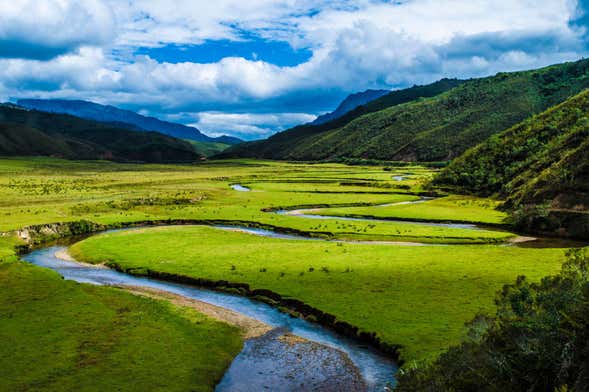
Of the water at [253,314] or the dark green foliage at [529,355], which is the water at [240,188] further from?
the dark green foliage at [529,355]

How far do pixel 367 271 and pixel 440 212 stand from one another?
172ft

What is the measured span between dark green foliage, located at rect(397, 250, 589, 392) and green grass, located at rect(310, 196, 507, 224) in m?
65.8

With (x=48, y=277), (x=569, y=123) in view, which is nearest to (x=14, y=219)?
(x=48, y=277)

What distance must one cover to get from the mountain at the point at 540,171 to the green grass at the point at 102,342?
63.1 meters

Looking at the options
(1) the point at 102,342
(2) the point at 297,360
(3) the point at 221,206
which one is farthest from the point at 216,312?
(3) the point at 221,206

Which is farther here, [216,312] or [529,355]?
[216,312]

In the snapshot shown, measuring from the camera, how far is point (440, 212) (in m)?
94.4

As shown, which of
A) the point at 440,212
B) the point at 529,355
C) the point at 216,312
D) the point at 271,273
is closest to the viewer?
the point at 529,355

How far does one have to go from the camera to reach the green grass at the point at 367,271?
34344 mm

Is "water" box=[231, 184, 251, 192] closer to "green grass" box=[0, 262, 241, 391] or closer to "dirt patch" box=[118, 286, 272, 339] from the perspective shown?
"dirt patch" box=[118, 286, 272, 339]

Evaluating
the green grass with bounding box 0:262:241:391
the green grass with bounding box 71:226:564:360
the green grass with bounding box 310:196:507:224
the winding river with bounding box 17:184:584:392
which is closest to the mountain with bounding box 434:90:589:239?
the green grass with bounding box 310:196:507:224

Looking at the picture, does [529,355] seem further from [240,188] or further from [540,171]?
[240,188]

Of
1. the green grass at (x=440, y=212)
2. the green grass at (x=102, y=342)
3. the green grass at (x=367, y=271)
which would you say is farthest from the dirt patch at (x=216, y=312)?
the green grass at (x=440, y=212)

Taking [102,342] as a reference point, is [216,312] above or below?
below
